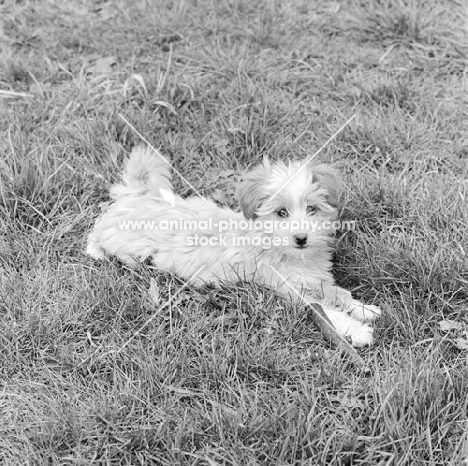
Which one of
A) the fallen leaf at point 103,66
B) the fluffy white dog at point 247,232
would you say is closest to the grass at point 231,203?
the fallen leaf at point 103,66

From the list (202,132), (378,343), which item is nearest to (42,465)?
(378,343)

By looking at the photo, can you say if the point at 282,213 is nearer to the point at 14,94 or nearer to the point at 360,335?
the point at 360,335

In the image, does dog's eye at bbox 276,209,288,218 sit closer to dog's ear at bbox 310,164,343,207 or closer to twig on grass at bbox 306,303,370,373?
dog's ear at bbox 310,164,343,207

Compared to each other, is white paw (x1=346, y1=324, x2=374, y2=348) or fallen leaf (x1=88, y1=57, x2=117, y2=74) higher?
fallen leaf (x1=88, y1=57, x2=117, y2=74)

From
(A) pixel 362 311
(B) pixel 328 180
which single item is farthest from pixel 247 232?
(A) pixel 362 311

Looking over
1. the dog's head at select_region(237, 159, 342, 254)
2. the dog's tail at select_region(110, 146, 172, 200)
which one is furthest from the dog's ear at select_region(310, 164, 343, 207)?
the dog's tail at select_region(110, 146, 172, 200)

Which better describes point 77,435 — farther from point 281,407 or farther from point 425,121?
point 425,121

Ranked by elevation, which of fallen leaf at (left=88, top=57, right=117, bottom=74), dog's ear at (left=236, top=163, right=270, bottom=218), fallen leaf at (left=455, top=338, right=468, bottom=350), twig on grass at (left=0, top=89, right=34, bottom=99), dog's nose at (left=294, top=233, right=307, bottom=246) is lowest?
twig on grass at (left=0, top=89, right=34, bottom=99)
